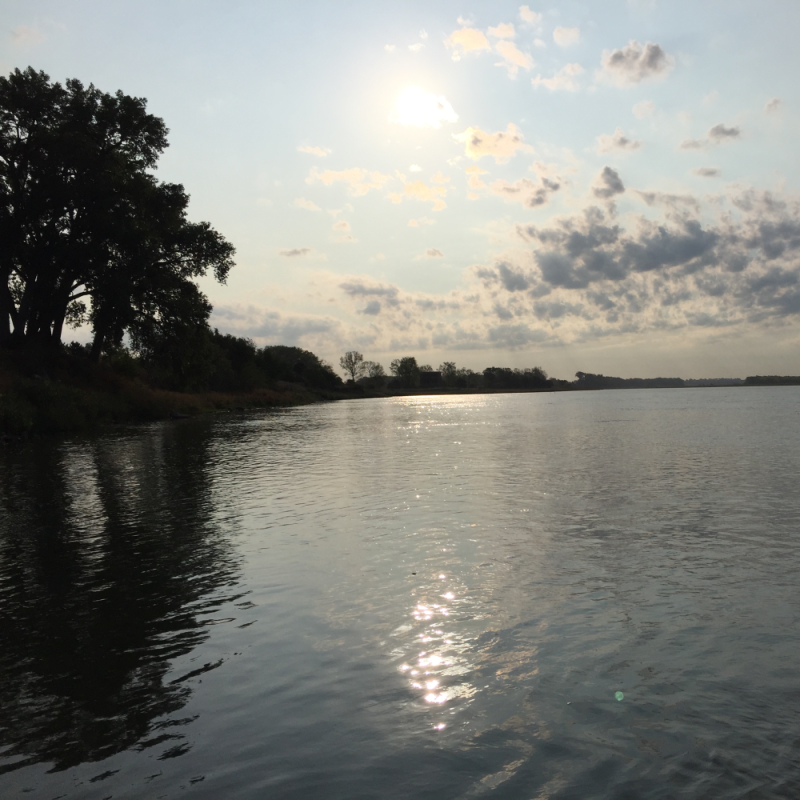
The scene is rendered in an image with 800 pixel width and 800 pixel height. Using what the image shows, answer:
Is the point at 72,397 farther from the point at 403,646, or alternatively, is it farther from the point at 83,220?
the point at 403,646

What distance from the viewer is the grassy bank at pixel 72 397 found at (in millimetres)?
37625

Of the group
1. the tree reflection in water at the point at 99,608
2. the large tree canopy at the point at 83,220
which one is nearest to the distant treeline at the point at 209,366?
the large tree canopy at the point at 83,220

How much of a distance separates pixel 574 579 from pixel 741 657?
3.22 meters

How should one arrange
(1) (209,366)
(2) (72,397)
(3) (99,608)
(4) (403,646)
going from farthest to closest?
1. (1) (209,366)
2. (2) (72,397)
3. (3) (99,608)
4. (4) (403,646)

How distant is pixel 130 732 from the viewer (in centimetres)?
566

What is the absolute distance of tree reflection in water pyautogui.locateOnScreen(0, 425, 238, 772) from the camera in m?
5.73

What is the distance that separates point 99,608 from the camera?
8961 millimetres

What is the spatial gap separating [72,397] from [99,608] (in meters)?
39.1

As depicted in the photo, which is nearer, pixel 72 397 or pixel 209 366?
pixel 72 397

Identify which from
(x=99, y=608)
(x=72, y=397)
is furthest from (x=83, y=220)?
(x=99, y=608)

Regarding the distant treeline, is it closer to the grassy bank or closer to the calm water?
the grassy bank

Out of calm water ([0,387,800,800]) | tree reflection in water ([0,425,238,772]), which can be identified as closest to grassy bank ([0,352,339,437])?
tree reflection in water ([0,425,238,772])

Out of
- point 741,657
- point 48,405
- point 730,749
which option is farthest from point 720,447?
point 48,405

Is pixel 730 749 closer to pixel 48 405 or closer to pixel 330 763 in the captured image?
pixel 330 763
